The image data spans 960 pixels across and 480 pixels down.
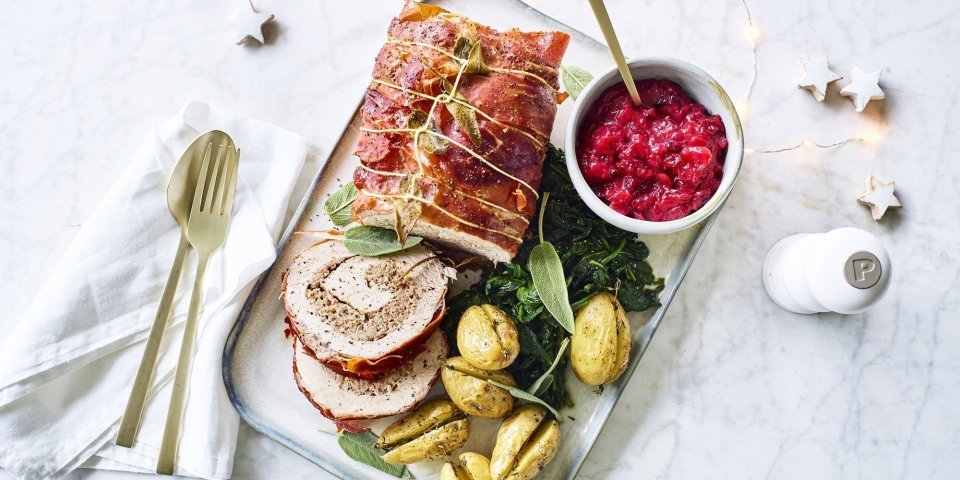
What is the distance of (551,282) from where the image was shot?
7.75ft

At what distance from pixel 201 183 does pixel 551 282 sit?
1335 mm

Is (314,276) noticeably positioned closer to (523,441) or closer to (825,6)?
(523,441)

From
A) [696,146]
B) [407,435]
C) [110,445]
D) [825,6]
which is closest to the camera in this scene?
[696,146]

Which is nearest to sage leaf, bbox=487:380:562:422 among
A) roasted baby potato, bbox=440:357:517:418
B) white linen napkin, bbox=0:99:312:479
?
roasted baby potato, bbox=440:357:517:418

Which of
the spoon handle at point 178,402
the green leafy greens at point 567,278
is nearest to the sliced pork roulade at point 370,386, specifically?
the green leafy greens at point 567,278

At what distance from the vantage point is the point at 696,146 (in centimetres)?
212

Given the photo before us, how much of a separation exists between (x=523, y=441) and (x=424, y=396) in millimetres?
383

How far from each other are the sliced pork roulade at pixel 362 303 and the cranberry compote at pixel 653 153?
0.68m

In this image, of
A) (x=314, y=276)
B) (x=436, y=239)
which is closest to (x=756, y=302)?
(x=436, y=239)

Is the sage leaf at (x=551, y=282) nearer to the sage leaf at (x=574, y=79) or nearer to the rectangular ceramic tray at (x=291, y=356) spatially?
the rectangular ceramic tray at (x=291, y=356)

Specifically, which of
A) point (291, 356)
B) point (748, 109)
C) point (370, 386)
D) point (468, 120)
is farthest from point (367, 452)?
point (748, 109)

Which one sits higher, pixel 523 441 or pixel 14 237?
pixel 14 237

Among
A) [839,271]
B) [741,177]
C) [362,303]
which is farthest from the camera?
[741,177]

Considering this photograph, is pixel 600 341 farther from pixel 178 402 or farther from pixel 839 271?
pixel 178 402
